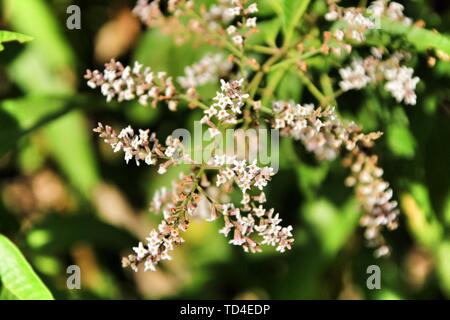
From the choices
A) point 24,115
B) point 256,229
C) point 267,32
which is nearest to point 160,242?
point 256,229

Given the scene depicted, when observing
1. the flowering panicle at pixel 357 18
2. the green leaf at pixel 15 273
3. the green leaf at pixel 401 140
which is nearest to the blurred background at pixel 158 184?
the green leaf at pixel 401 140

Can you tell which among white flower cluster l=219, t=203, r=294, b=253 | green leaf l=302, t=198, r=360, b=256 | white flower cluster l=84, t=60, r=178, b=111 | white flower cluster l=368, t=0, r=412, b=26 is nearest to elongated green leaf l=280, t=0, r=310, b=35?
white flower cluster l=368, t=0, r=412, b=26

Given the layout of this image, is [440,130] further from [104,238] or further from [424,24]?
[104,238]

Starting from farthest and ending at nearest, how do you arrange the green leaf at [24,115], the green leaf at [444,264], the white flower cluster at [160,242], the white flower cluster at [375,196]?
the green leaf at [444,264] → the green leaf at [24,115] → the white flower cluster at [375,196] → the white flower cluster at [160,242]

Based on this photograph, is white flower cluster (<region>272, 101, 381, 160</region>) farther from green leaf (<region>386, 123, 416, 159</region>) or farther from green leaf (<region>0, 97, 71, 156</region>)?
green leaf (<region>0, 97, 71, 156</region>)

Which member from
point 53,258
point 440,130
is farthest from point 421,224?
point 53,258

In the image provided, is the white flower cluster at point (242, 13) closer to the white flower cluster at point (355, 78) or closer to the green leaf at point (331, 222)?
the white flower cluster at point (355, 78)
